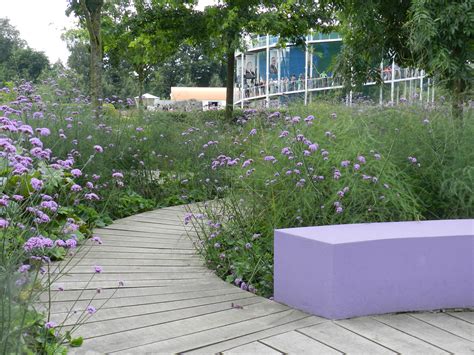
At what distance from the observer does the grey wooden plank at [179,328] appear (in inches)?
105

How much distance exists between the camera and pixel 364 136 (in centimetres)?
457

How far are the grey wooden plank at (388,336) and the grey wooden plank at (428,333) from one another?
0.17 ft

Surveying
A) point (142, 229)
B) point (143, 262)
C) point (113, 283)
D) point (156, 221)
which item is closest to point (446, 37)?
point (156, 221)

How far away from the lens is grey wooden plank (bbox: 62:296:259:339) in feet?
9.33

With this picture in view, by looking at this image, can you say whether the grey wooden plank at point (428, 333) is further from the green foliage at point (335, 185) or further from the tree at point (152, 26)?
the tree at point (152, 26)

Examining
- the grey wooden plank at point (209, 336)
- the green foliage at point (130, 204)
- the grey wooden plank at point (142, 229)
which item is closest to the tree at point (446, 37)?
the green foliage at point (130, 204)

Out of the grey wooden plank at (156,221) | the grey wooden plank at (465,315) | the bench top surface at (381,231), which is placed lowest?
the grey wooden plank at (465,315)

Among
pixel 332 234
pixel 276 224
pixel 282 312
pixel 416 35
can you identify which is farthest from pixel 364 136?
pixel 416 35

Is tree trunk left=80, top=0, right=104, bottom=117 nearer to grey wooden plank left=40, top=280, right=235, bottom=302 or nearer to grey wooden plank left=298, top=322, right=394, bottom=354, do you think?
grey wooden plank left=40, top=280, right=235, bottom=302

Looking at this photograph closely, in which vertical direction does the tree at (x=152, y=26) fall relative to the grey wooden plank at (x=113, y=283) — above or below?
above

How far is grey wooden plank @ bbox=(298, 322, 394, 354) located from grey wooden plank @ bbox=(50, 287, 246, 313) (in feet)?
2.49

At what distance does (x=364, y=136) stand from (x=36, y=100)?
360cm

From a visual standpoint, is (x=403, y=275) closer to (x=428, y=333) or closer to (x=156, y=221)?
(x=428, y=333)

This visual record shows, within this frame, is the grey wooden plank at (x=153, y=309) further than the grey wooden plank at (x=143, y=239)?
No
